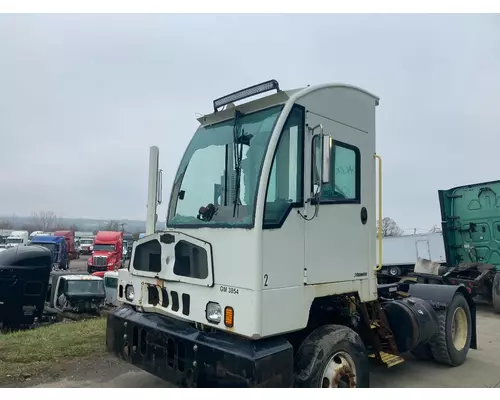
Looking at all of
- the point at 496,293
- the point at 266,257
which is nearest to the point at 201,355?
the point at 266,257

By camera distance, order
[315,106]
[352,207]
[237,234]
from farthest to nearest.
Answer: [352,207]
[315,106]
[237,234]

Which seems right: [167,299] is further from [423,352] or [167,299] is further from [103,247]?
[103,247]

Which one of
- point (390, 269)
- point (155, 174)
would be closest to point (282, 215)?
point (155, 174)

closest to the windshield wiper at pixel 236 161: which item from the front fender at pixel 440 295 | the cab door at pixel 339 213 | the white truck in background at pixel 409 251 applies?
the cab door at pixel 339 213

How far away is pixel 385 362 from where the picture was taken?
182 inches

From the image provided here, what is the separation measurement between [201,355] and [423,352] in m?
3.88

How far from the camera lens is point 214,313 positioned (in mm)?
3590

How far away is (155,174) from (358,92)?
Result: 235 cm

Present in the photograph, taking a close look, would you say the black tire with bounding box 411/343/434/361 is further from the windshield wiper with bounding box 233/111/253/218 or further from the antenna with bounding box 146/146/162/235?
the antenna with bounding box 146/146/162/235

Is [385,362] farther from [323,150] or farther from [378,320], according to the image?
[323,150]

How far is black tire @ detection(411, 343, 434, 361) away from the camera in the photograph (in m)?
5.93

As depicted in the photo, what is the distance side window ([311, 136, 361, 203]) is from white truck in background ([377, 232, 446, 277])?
17333mm

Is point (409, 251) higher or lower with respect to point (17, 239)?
lower

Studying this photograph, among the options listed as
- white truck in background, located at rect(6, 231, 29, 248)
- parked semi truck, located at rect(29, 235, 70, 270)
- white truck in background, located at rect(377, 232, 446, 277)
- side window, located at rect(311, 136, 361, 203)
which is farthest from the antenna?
white truck in background, located at rect(6, 231, 29, 248)
